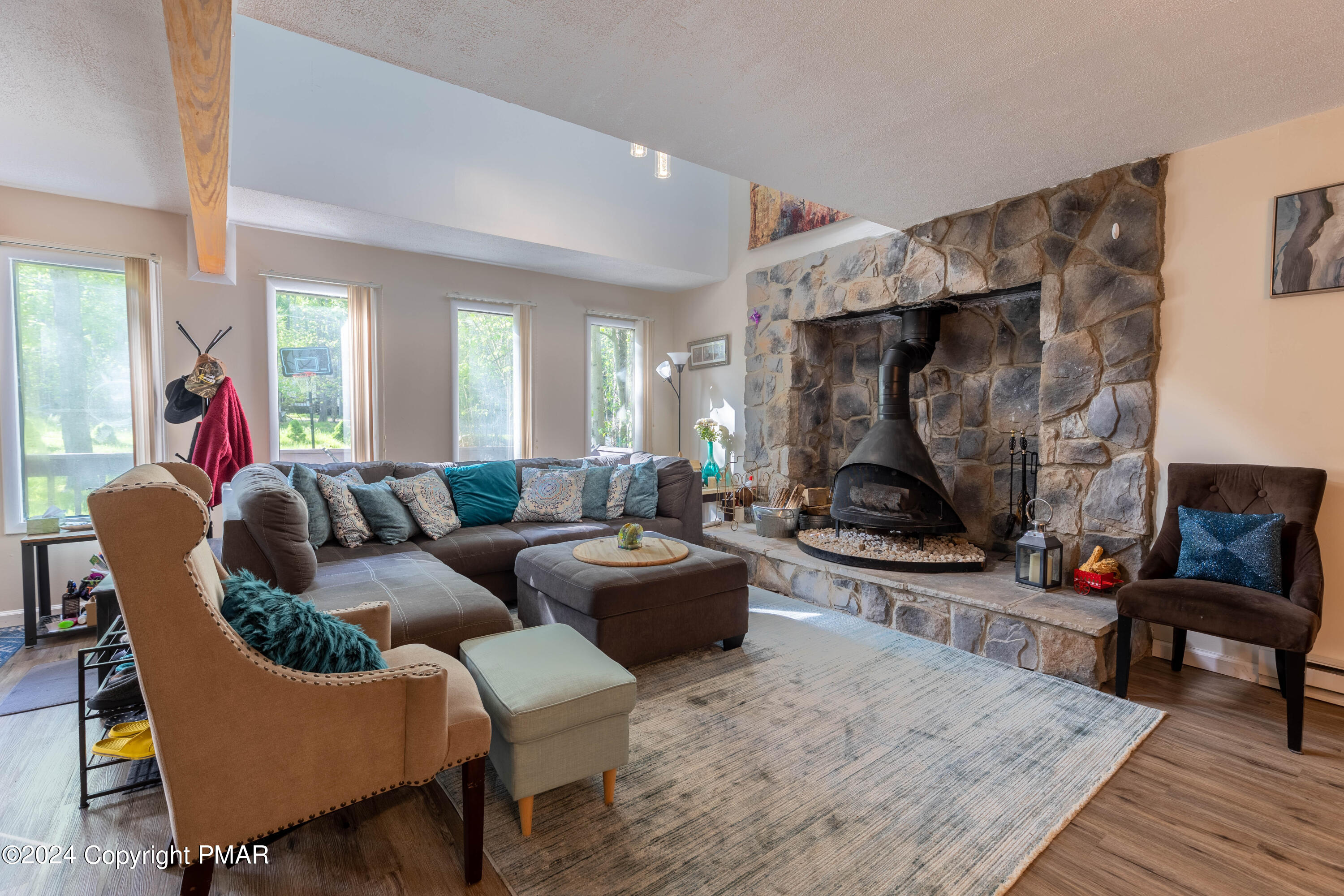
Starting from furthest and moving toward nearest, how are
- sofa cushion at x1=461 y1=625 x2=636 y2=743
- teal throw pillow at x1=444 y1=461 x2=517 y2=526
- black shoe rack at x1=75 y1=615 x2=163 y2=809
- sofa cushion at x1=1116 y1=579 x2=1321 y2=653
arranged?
teal throw pillow at x1=444 y1=461 x2=517 y2=526
sofa cushion at x1=1116 y1=579 x2=1321 y2=653
black shoe rack at x1=75 y1=615 x2=163 y2=809
sofa cushion at x1=461 y1=625 x2=636 y2=743

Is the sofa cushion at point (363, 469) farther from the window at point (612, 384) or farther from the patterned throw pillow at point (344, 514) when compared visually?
the window at point (612, 384)

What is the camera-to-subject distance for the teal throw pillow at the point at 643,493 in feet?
14.0

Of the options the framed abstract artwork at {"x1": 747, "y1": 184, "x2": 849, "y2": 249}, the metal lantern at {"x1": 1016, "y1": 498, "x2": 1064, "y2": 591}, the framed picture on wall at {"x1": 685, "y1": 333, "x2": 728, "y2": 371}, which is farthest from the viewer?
the framed picture on wall at {"x1": 685, "y1": 333, "x2": 728, "y2": 371}

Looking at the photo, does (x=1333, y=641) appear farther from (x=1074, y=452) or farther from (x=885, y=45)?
(x=885, y=45)

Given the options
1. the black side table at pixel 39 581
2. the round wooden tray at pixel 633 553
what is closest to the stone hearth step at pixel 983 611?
the round wooden tray at pixel 633 553

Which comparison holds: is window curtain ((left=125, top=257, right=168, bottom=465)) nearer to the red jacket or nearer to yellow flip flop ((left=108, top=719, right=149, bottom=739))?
the red jacket

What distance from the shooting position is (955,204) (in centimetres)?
326

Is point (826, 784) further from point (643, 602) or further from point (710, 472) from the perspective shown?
point (710, 472)

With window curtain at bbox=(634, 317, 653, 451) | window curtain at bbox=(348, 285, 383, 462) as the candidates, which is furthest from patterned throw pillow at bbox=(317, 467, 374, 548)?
window curtain at bbox=(634, 317, 653, 451)

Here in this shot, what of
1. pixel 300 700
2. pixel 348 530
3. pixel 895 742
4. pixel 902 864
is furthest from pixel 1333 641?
pixel 348 530

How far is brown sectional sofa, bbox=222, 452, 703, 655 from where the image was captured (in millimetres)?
2215

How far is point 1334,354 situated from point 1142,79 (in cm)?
138

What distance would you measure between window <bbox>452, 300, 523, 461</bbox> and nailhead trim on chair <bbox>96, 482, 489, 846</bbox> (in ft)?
11.8

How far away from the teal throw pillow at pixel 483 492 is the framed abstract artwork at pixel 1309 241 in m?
4.09
